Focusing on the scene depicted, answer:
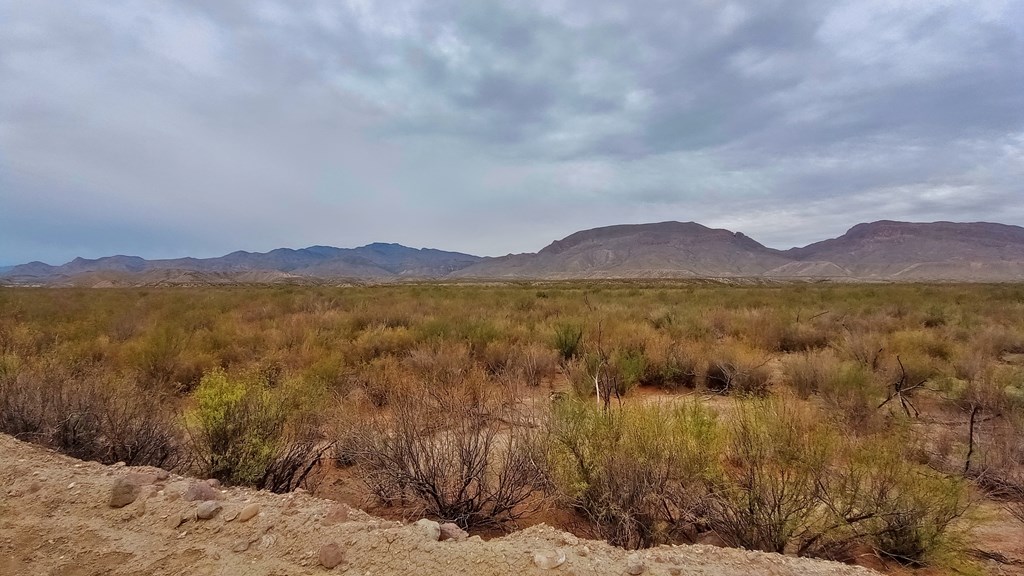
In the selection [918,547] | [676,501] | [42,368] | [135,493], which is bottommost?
[918,547]

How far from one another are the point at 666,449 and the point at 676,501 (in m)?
0.44

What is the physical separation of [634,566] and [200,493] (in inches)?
119

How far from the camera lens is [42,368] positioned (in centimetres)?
563

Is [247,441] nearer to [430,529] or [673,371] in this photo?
[430,529]

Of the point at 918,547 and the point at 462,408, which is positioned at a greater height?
the point at 462,408

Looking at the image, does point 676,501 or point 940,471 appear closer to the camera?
point 676,501

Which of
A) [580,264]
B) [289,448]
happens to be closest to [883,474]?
[289,448]

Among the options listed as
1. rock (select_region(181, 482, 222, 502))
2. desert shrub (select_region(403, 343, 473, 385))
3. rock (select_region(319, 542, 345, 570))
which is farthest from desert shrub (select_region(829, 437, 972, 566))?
desert shrub (select_region(403, 343, 473, 385))

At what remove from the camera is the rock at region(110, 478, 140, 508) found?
3.26 meters

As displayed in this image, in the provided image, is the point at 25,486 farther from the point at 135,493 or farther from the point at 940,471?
the point at 940,471

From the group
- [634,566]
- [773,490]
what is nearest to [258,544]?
[634,566]

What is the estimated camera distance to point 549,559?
274cm

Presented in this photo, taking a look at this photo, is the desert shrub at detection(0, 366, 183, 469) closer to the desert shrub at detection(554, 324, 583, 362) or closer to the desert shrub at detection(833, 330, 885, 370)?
the desert shrub at detection(554, 324, 583, 362)

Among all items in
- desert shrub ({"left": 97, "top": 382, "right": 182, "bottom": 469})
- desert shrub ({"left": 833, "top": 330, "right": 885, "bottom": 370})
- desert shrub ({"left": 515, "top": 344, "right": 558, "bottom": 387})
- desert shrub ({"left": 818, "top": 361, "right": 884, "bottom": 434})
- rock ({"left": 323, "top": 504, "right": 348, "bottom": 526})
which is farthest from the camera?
desert shrub ({"left": 833, "top": 330, "right": 885, "bottom": 370})
